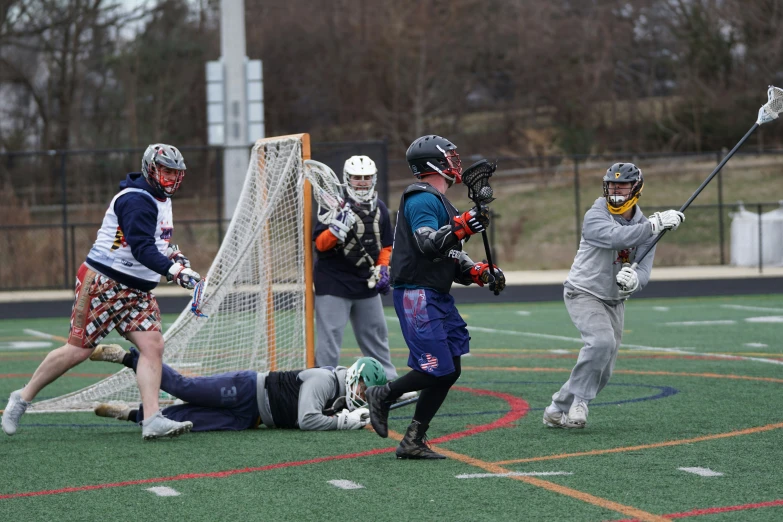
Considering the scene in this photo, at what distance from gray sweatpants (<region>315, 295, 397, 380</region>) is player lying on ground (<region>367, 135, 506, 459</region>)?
A: 2.29 m

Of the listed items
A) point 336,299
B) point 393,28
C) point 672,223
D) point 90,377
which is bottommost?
point 90,377

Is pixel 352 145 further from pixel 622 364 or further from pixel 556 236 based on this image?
pixel 556 236

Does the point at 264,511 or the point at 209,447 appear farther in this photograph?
the point at 209,447

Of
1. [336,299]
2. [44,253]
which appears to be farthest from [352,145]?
[336,299]

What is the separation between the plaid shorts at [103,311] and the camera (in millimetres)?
7242

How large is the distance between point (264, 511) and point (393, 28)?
4205cm

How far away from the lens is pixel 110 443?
7246mm

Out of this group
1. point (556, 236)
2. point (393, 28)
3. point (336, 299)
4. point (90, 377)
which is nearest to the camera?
point (336, 299)

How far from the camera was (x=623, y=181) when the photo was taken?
7270 millimetres

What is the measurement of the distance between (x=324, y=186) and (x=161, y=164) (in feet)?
7.28

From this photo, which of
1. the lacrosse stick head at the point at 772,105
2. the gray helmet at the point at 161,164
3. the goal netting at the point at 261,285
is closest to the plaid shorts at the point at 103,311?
the gray helmet at the point at 161,164

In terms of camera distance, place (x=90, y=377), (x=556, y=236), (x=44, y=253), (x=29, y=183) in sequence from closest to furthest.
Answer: (x=90, y=377) < (x=44, y=253) < (x=556, y=236) < (x=29, y=183)

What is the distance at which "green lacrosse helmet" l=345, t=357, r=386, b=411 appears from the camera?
24.7 feet

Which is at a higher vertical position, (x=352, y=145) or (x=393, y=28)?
(x=393, y=28)
